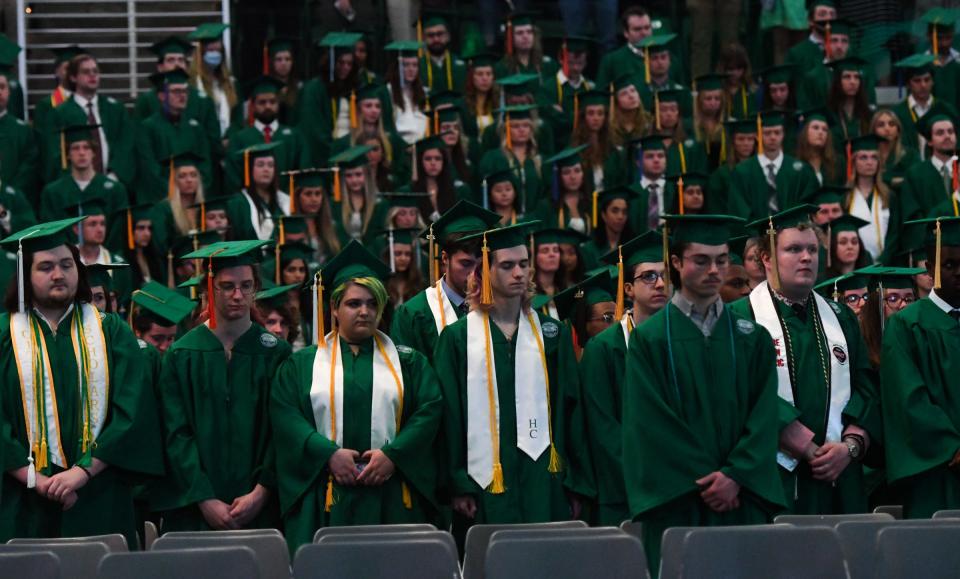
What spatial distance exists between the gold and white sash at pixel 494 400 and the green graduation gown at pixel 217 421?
0.79m

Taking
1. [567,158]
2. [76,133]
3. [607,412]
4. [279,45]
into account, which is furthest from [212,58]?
[607,412]

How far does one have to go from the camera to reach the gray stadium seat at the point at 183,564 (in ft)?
14.7

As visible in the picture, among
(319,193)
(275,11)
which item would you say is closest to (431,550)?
(319,193)

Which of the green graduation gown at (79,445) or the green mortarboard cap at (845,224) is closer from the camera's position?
the green graduation gown at (79,445)

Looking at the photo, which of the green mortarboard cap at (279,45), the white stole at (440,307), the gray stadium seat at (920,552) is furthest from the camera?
the green mortarboard cap at (279,45)

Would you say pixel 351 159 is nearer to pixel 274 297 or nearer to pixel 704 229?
pixel 274 297

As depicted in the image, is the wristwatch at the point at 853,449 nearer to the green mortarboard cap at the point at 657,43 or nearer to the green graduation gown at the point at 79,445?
the green graduation gown at the point at 79,445

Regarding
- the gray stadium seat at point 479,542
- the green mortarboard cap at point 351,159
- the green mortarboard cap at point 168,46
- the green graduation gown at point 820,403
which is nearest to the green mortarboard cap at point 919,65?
the green mortarboard cap at point 351,159

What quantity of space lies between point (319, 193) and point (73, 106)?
8.00 feet

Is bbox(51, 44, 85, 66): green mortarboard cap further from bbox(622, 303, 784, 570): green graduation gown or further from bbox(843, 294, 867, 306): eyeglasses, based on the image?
bbox(622, 303, 784, 570): green graduation gown

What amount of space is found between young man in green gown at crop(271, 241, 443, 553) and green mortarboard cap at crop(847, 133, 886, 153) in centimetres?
616

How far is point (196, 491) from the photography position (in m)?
6.63

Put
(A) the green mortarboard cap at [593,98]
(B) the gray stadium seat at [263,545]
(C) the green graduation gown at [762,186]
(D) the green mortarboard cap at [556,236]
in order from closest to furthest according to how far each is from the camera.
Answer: (B) the gray stadium seat at [263,545], (D) the green mortarboard cap at [556,236], (C) the green graduation gown at [762,186], (A) the green mortarboard cap at [593,98]

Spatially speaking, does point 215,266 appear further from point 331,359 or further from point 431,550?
point 431,550
